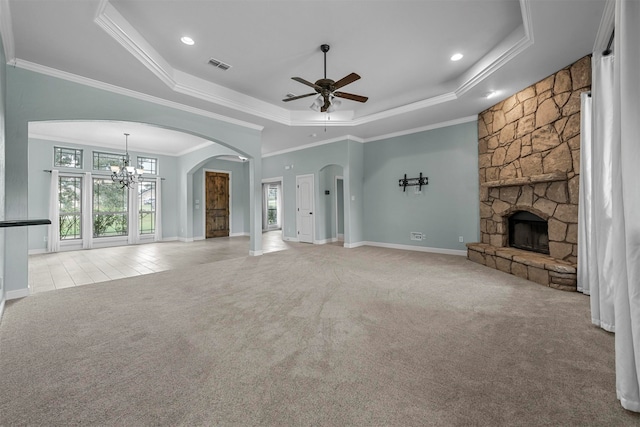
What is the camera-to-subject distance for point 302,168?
802 centimetres

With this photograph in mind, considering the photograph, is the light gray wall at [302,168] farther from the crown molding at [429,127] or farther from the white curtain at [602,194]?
the white curtain at [602,194]

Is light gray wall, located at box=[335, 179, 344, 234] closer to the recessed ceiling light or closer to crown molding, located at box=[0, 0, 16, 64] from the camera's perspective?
the recessed ceiling light

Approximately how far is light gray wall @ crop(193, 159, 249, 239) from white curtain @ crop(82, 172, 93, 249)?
8.76ft

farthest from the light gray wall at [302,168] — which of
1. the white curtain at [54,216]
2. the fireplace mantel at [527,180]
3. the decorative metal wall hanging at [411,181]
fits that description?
the white curtain at [54,216]

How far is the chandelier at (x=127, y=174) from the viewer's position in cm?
738

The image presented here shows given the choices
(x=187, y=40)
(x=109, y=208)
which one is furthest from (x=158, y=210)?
(x=187, y=40)

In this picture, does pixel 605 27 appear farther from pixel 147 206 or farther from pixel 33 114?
pixel 147 206

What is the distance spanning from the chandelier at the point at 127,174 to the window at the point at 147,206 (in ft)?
0.84

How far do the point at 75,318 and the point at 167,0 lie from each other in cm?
336

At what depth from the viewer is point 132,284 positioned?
385 centimetres

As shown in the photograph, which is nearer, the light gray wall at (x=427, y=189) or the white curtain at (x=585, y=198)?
the white curtain at (x=585, y=198)

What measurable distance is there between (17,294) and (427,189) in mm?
7068

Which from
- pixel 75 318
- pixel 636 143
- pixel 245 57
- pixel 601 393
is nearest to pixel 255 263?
pixel 75 318

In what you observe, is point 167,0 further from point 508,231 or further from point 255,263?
point 508,231
